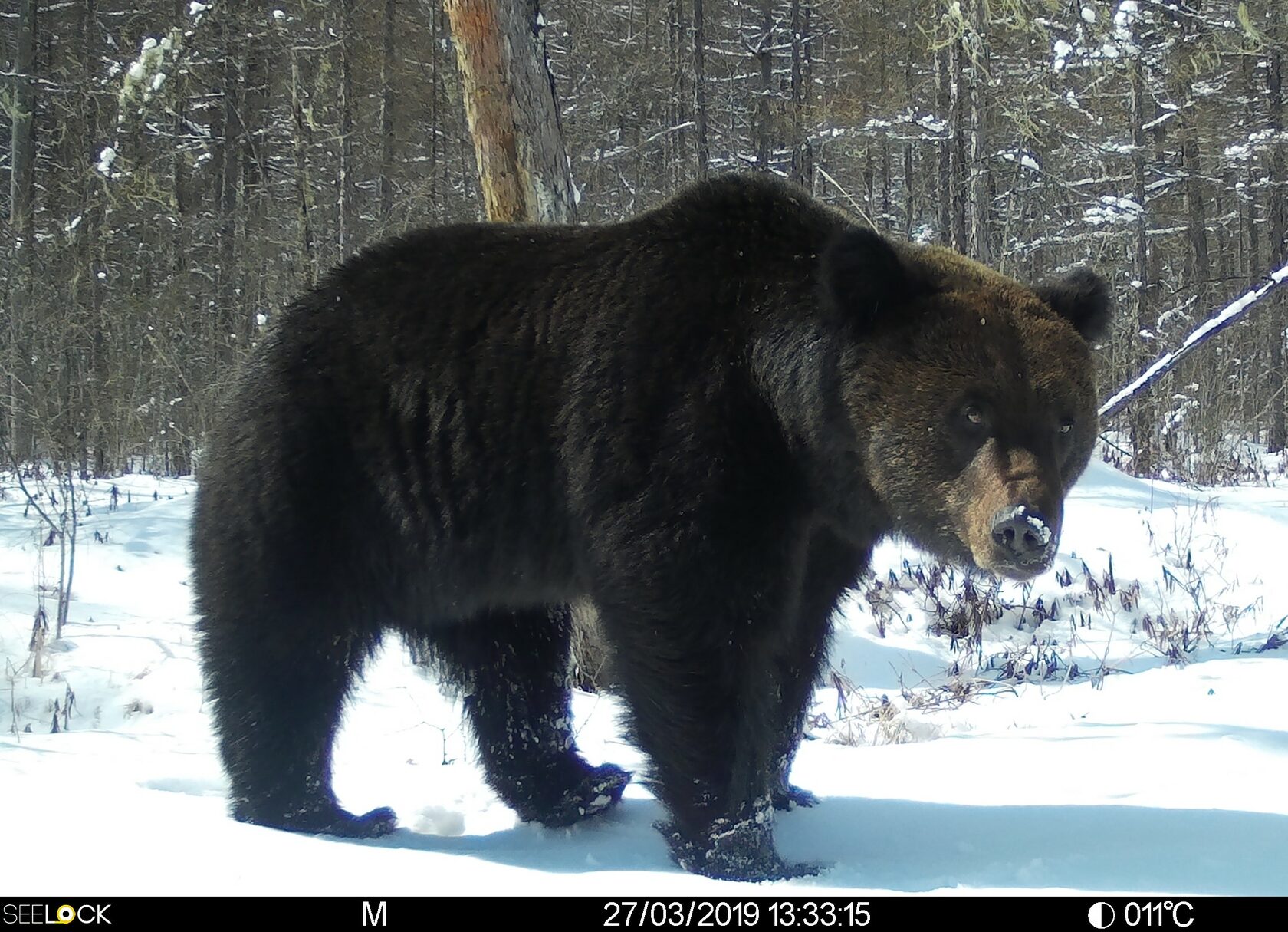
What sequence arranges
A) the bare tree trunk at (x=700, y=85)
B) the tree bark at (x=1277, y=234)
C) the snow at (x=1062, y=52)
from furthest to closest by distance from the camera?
the tree bark at (x=1277, y=234), the bare tree trunk at (x=700, y=85), the snow at (x=1062, y=52)

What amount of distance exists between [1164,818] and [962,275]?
72.1 inches

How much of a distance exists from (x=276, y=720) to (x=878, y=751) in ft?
7.78

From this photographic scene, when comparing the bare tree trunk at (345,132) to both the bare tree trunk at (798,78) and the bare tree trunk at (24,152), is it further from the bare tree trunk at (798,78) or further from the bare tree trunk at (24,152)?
the bare tree trunk at (798,78)

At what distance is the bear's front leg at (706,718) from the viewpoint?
3.30 meters

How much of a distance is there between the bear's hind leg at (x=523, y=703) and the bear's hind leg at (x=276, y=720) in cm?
53

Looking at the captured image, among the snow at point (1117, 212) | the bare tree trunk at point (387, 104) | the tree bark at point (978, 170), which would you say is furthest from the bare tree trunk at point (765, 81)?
the tree bark at point (978, 170)

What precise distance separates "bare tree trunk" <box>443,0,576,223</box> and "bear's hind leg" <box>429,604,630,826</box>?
251 cm

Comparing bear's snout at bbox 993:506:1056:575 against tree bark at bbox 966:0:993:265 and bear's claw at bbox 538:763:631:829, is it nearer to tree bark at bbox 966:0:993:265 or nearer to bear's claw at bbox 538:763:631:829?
bear's claw at bbox 538:763:631:829

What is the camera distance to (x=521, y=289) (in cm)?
390

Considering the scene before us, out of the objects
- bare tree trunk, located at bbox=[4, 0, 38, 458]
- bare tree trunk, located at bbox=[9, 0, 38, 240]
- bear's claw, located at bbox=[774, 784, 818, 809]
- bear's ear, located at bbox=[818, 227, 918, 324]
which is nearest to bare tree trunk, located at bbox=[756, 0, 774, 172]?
bare tree trunk, located at bbox=[4, 0, 38, 458]

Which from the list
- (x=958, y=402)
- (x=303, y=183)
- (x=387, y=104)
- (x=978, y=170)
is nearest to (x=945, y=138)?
(x=978, y=170)

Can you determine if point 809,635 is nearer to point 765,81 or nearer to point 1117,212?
point 1117,212

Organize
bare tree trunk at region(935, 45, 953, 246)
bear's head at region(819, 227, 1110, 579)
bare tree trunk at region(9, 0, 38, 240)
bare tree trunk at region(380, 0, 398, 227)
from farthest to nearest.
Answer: bare tree trunk at region(380, 0, 398, 227) < bare tree trunk at region(9, 0, 38, 240) < bare tree trunk at region(935, 45, 953, 246) < bear's head at region(819, 227, 1110, 579)

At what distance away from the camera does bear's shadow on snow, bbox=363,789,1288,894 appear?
3.05 metres
